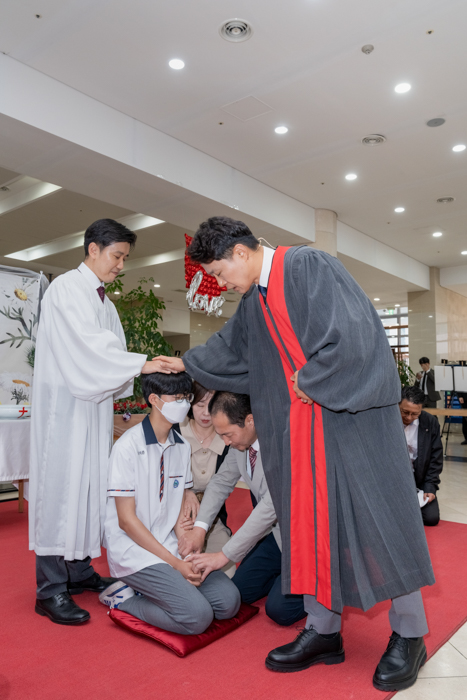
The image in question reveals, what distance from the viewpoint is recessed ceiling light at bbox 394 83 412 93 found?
504 centimetres

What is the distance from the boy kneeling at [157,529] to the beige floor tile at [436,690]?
0.74m

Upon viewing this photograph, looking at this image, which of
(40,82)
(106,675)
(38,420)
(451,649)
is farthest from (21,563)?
(40,82)

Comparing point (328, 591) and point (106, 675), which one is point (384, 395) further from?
point (106, 675)

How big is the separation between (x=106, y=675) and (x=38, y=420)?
3.40ft

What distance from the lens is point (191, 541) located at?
7.64ft

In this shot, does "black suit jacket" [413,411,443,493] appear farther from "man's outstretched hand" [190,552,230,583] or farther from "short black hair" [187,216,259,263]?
"short black hair" [187,216,259,263]

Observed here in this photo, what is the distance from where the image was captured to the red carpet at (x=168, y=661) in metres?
1.75

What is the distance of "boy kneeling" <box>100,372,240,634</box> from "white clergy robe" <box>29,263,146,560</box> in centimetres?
12

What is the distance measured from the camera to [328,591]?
175 cm

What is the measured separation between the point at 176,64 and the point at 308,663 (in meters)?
4.48

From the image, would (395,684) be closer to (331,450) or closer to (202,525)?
(331,450)

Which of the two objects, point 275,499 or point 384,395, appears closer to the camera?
point 384,395

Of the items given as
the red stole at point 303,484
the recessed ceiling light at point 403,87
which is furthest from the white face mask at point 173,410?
the recessed ceiling light at point 403,87

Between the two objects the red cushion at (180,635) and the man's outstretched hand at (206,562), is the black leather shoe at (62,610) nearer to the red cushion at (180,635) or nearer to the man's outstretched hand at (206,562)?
the red cushion at (180,635)
